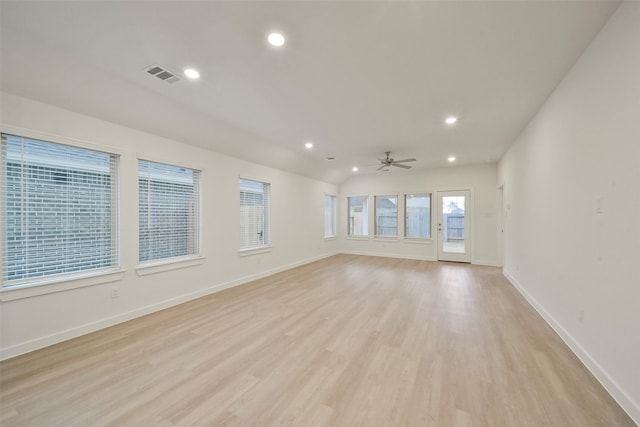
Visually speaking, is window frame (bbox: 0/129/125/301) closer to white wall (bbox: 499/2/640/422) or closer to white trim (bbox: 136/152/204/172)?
white trim (bbox: 136/152/204/172)

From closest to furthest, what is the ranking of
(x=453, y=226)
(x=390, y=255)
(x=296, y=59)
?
(x=296, y=59), (x=453, y=226), (x=390, y=255)

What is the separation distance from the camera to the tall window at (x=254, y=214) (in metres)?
5.05

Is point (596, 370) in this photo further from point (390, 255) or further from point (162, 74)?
point (390, 255)

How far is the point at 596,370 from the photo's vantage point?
1.98 meters

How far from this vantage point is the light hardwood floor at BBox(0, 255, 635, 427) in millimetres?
1639

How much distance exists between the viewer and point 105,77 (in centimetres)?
247

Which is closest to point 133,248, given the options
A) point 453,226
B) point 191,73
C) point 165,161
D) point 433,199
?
point 165,161

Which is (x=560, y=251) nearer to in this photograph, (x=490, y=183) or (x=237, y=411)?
(x=237, y=411)

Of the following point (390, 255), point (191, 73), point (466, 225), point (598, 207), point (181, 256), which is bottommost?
point (390, 255)

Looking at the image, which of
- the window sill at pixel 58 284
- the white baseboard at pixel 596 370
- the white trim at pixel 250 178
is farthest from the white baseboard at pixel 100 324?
the white baseboard at pixel 596 370

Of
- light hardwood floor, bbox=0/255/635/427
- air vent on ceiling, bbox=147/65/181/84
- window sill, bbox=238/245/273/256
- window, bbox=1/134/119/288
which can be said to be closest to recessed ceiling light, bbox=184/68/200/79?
air vent on ceiling, bbox=147/65/181/84

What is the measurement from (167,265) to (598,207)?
489 centimetres

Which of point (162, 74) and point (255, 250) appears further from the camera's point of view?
point (255, 250)

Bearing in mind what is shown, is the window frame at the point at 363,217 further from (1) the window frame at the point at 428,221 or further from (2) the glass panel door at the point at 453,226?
(2) the glass panel door at the point at 453,226
